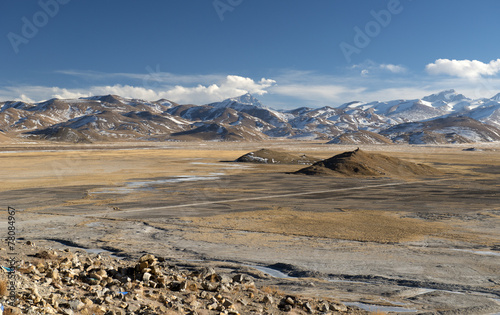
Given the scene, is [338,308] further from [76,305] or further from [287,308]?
[76,305]

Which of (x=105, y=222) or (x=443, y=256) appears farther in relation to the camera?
(x=105, y=222)

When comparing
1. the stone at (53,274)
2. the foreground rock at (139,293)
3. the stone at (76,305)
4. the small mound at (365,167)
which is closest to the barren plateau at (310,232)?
the foreground rock at (139,293)

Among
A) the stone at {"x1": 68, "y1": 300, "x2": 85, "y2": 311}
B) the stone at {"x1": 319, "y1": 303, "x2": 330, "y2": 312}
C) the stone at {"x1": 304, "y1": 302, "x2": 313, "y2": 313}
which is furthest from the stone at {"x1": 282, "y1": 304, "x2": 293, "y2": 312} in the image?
the stone at {"x1": 68, "y1": 300, "x2": 85, "y2": 311}

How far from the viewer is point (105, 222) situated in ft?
79.0

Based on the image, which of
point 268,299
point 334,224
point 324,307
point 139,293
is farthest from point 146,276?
point 334,224

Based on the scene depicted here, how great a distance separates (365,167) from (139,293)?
157 ft

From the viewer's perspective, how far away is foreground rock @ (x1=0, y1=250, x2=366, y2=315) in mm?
9898

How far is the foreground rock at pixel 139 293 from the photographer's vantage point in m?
9.90

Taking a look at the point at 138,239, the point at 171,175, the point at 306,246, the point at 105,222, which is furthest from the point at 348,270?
the point at 171,175

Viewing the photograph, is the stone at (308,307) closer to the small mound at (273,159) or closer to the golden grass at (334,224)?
the golden grass at (334,224)

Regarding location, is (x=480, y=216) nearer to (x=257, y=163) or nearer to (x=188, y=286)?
(x=188, y=286)

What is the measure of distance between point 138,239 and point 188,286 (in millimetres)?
8848

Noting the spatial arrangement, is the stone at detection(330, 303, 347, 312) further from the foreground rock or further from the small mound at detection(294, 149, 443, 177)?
the small mound at detection(294, 149, 443, 177)

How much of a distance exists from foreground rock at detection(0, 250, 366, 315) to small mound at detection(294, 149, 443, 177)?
4195 cm
